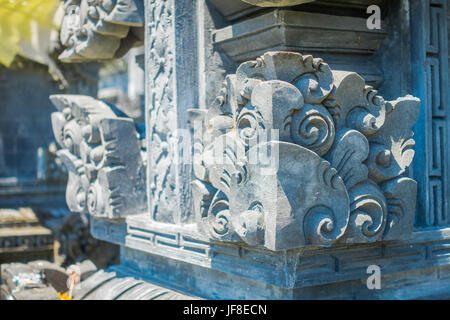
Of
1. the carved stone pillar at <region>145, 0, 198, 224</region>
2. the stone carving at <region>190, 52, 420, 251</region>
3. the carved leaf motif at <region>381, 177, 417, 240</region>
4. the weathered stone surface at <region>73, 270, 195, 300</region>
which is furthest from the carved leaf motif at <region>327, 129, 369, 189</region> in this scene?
the weathered stone surface at <region>73, 270, 195, 300</region>

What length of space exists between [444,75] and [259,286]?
64.0 inches

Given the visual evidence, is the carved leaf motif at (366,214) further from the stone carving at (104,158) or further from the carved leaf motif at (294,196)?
the stone carving at (104,158)

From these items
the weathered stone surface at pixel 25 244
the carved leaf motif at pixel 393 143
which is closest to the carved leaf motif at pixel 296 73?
the carved leaf motif at pixel 393 143

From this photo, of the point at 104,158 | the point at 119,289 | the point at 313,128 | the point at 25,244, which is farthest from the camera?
the point at 25,244

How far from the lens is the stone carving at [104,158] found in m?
4.04

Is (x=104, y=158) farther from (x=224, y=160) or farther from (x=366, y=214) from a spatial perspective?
(x=366, y=214)

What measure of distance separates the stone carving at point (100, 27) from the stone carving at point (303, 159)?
1.35 meters

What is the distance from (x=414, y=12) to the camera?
3.32m

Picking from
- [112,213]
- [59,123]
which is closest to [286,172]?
[112,213]

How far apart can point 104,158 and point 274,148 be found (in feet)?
6.10

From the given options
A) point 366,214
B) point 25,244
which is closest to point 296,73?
point 366,214

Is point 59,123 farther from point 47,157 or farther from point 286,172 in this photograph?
point 47,157

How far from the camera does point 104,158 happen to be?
13.3 feet

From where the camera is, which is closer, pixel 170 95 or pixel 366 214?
pixel 366 214
